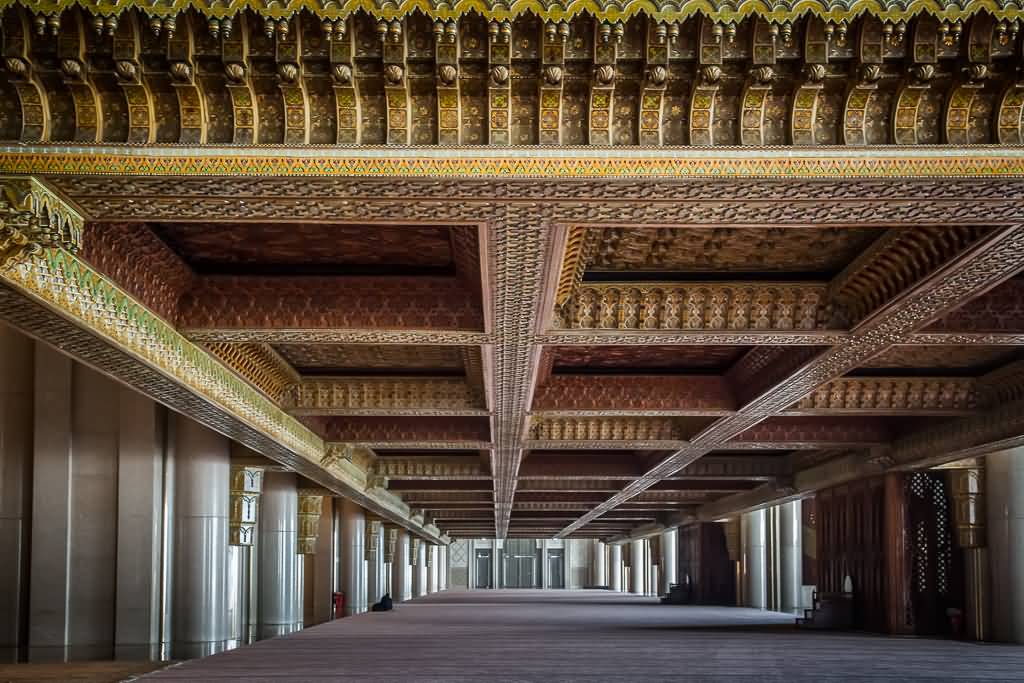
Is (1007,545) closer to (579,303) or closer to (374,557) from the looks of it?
(579,303)

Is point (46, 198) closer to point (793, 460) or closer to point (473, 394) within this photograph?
point (473, 394)

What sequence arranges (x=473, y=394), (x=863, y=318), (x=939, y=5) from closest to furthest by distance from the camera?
(x=939, y=5) < (x=863, y=318) < (x=473, y=394)

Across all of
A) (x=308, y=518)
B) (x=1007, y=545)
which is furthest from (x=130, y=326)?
(x=308, y=518)

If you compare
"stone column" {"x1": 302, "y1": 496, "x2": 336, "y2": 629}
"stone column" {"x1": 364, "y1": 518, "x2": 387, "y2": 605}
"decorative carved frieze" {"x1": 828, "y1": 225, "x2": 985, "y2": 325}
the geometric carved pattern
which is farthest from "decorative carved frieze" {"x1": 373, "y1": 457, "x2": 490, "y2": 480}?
"decorative carved frieze" {"x1": 828, "y1": 225, "x2": 985, "y2": 325}

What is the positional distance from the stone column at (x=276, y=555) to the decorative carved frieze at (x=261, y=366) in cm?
820

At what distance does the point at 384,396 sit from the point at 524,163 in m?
8.02

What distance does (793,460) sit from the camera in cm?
2053

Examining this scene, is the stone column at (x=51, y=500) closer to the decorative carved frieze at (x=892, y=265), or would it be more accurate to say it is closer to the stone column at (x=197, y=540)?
the stone column at (x=197, y=540)

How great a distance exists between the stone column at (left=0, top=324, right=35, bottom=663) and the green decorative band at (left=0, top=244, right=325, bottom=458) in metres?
4.00

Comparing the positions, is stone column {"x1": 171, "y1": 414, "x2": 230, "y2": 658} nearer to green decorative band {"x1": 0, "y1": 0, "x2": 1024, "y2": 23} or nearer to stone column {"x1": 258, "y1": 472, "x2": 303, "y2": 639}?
stone column {"x1": 258, "y1": 472, "x2": 303, "y2": 639}

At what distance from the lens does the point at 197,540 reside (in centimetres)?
1512

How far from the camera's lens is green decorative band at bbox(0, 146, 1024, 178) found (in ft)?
16.7

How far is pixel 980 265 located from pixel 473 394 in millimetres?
6727

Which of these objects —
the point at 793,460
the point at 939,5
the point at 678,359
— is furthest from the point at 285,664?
the point at 793,460
